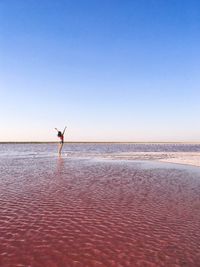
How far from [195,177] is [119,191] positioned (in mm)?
6405

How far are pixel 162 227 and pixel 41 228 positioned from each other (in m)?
3.25

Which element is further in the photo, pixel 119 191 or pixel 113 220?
pixel 119 191

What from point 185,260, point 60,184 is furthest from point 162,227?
point 60,184

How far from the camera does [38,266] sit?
5441 mm

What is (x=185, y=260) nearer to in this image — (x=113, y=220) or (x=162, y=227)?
(x=162, y=227)

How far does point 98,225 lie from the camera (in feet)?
25.9

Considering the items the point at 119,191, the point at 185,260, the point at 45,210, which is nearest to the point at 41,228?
the point at 45,210

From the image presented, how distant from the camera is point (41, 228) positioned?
7.54m

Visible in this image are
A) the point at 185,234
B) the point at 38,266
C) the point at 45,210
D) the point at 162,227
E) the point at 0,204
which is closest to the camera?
the point at 38,266

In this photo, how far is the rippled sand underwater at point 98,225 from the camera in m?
5.90

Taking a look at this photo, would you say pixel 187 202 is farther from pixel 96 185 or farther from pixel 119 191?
pixel 96 185

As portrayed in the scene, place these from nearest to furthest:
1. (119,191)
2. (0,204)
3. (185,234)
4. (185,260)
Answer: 1. (185,260)
2. (185,234)
3. (0,204)
4. (119,191)

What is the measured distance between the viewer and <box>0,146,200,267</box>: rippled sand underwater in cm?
590

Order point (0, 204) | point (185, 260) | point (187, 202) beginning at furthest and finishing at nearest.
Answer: point (187, 202)
point (0, 204)
point (185, 260)
